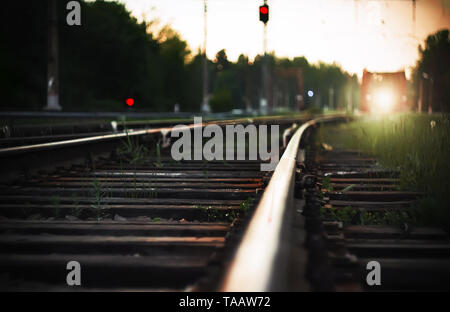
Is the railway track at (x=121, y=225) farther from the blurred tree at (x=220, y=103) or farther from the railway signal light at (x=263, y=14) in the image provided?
the blurred tree at (x=220, y=103)

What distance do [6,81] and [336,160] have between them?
90.7ft

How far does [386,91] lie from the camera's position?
1339 inches

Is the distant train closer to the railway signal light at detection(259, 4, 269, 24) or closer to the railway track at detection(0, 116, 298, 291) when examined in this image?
the railway signal light at detection(259, 4, 269, 24)

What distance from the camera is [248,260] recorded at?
1.44m

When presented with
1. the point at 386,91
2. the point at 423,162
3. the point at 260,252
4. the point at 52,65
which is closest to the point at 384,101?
the point at 386,91

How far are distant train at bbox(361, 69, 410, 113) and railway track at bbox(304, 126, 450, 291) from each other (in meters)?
30.7

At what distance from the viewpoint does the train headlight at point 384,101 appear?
33562 mm

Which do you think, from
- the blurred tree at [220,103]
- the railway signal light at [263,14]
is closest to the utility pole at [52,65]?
the railway signal light at [263,14]

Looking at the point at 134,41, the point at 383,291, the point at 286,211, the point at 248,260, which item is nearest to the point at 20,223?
the point at 286,211

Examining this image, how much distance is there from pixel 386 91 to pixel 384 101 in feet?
2.46

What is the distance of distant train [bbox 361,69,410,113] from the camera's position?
32875mm

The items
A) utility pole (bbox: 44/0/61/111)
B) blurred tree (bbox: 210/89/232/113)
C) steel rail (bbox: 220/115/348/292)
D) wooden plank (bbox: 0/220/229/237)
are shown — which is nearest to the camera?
steel rail (bbox: 220/115/348/292)

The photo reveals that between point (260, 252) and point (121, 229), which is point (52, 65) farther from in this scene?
point (260, 252)

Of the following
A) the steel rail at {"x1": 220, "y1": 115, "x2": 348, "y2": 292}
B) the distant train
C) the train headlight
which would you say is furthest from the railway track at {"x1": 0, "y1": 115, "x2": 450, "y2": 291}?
the train headlight
